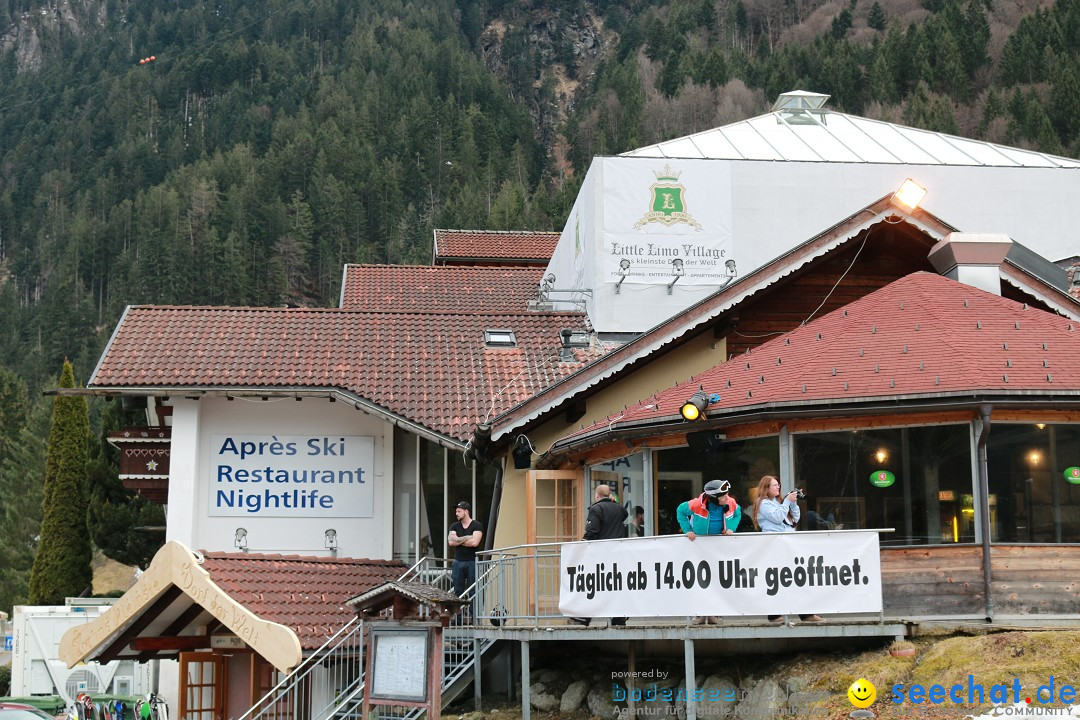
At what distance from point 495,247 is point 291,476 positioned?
24.3 metres

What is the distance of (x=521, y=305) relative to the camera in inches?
1428

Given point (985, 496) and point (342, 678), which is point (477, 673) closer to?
point (342, 678)

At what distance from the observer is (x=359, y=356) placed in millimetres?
25594

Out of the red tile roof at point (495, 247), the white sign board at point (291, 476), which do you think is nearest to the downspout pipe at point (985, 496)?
the white sign board at point (291, 476)

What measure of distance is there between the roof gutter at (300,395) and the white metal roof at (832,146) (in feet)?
41.8

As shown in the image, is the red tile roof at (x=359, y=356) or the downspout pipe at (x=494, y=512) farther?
the red tile roof at (x=359, y=356)

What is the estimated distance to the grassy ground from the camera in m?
12.5

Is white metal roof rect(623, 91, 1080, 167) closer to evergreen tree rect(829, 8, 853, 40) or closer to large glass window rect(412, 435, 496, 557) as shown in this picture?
large glass window rect(412, 435, 496, 557)

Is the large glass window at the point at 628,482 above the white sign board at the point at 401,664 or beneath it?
above

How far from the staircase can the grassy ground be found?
15.1 feet

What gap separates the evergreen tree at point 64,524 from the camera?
155 ft

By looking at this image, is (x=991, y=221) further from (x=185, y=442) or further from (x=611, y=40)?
(x=611, y=40)

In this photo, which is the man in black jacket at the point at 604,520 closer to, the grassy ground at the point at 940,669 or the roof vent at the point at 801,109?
the grassy ground at the point at 940,669

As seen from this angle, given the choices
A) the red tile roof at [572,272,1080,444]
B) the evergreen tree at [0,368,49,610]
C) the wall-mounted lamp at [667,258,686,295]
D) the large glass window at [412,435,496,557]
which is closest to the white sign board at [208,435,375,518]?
the large glass window at [412,435,496,557]
